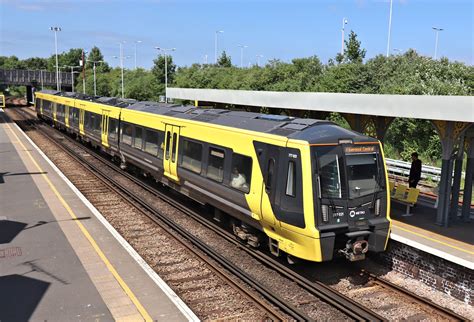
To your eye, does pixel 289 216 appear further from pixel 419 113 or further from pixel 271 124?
pixel 419 113

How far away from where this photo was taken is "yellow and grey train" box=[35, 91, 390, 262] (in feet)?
29.5

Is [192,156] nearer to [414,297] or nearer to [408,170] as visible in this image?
[414,297]

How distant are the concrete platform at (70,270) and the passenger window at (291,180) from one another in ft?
9.89

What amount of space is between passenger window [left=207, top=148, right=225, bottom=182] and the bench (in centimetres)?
524

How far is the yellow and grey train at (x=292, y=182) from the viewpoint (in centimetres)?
898

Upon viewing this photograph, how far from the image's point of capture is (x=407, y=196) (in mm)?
12844

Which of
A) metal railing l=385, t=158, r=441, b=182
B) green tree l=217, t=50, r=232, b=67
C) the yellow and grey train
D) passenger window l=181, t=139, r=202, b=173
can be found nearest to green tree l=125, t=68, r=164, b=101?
green tree l=217, t=50, r=232, b=67

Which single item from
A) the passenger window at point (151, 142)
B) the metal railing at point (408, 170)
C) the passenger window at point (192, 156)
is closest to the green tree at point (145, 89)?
the metal railing at point (408, 170)

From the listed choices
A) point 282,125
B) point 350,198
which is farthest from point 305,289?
point 282,125

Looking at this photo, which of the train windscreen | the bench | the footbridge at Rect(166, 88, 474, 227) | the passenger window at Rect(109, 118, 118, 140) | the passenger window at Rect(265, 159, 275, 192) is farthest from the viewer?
the passenger window at Rect(109, 118, 118, 140)

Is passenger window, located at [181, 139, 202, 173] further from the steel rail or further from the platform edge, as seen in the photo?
the steel rail

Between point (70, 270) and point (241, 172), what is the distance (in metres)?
4.35

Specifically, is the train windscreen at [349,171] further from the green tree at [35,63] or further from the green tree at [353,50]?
the green tree at [35,63]

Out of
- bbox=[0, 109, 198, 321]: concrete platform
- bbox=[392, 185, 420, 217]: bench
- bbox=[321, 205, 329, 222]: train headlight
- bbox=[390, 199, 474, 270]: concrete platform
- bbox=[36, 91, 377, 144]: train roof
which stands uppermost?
bbox=[36, 91, 377, 144]: train roof
